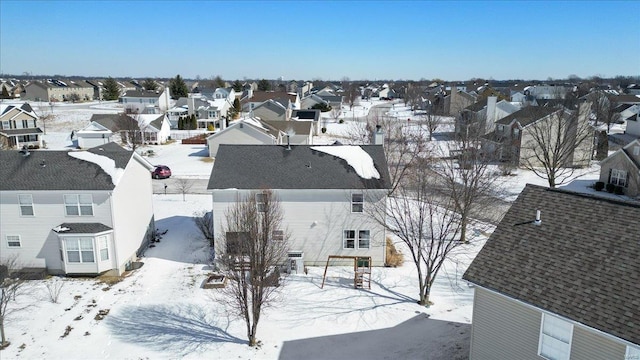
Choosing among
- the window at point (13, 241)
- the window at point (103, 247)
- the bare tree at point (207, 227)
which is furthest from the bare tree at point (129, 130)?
the window at point (103, 247)

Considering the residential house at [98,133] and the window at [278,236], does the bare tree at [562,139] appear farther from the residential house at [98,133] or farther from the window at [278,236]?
the residential house at [98,133]

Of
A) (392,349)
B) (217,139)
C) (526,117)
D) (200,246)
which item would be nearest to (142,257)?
(200,246)

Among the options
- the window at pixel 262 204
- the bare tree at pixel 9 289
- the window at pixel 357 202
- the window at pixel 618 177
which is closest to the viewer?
the bare tree at pixel 9 289

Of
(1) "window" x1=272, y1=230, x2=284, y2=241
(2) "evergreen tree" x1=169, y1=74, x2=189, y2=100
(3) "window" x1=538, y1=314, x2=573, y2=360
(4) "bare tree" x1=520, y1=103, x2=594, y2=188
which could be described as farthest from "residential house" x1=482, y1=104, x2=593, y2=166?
(2) "evergreen tree" x1=169, y1=74, x2=189, y2=100

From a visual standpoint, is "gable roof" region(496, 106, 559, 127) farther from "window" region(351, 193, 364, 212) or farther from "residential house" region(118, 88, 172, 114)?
"residential house" region(118, 88, 172, 114)

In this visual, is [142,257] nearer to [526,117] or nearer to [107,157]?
[107,157]

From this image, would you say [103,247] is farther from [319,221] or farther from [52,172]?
[319,221]
